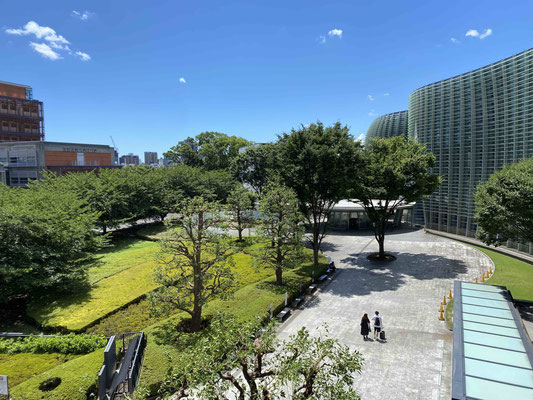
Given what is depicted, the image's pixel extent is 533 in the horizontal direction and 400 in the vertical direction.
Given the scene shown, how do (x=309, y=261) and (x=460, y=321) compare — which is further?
(x=309, y=261)

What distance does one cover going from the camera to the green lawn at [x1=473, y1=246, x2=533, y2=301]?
1942cm

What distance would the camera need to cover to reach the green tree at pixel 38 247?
1544 cm

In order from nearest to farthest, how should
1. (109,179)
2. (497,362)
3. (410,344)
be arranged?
(497,362), (410,344), (109,179)

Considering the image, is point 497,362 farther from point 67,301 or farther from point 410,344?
point 67,301

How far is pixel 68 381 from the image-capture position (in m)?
9.87

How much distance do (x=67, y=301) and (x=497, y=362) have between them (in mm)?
19008

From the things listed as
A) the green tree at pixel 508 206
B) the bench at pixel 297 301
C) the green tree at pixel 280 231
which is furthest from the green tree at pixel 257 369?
the green tree at pixel 508 206

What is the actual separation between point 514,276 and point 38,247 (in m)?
30.2

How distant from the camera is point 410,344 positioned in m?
13.7

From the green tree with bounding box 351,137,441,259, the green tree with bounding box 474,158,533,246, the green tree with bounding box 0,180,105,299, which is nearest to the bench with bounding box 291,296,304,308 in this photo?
the green tree with bounding box 351,137,441,259

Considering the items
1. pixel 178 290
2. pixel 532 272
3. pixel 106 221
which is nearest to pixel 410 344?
pixel 178 290

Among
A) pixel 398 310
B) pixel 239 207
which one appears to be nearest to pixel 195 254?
pixel 398 310

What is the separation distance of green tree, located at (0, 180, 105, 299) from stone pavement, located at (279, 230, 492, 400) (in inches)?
490

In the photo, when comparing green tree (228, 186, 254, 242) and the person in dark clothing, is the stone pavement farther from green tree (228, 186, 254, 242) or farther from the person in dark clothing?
green tree (228, 186, 254, 242)
